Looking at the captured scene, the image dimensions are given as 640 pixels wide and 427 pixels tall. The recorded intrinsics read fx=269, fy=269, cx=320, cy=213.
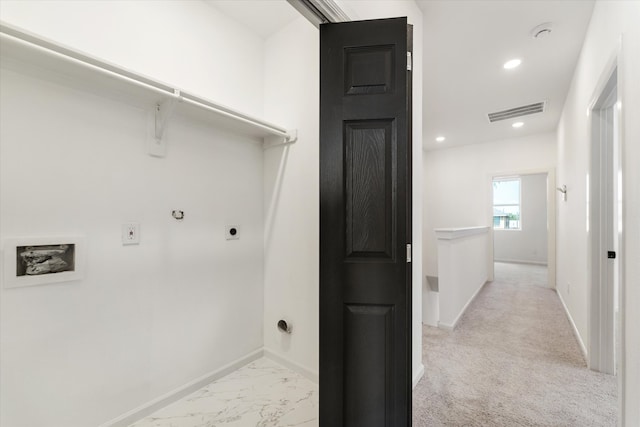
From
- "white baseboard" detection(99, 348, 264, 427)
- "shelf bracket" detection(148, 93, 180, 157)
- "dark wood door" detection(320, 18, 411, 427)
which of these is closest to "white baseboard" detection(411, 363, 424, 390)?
"dark wood door" detection(320, 18, 411, 427)

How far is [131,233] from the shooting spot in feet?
Result: 5.19

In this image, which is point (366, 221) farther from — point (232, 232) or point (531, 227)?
point (531, 227)

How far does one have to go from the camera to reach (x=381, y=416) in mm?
1274

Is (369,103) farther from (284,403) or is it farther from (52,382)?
(52,382)

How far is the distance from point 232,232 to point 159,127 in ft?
2.85

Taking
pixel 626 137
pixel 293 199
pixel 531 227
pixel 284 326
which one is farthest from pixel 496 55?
pixel 531 227

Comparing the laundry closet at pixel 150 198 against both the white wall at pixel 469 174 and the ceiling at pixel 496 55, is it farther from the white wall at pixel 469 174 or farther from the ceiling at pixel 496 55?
the white wall at pixel 469 174

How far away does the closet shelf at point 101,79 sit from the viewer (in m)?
1.11

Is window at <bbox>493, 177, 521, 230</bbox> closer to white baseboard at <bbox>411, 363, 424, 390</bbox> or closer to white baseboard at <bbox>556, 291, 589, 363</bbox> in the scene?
white baseboard at <bbox>556, 291, 589, 363</bbox>

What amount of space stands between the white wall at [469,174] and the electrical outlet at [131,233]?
4.87 metres

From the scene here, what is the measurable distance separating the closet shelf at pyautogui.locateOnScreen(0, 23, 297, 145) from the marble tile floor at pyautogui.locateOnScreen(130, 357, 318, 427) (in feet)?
5.62

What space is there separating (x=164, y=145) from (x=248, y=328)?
153cm

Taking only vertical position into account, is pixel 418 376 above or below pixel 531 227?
below

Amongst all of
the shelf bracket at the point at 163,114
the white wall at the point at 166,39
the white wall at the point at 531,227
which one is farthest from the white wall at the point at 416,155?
the white wall at the point at 531,227
